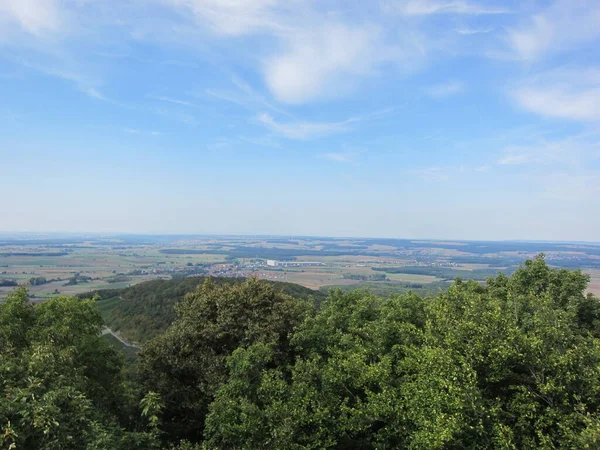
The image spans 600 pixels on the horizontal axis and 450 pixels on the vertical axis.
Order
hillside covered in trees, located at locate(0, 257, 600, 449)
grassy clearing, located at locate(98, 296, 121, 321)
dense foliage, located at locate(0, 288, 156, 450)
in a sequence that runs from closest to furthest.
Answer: dense foliage, located at locate(0, 288, 156, 450), hillside covered in trees, located at locate(0, 257, 600, 449), grassy clearing, located at locate(98, 296, 121, 321)

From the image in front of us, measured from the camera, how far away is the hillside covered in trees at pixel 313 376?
9.04 meters

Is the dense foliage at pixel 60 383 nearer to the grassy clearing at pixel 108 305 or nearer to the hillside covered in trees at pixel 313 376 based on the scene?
the hillside covered in trees at pixel 313 376

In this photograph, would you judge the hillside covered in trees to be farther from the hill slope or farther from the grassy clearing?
the grassy clearing

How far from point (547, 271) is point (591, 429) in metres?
16.1

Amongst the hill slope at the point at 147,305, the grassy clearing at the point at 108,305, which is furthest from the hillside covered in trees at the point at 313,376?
the grassy clearing at the point at 108,305

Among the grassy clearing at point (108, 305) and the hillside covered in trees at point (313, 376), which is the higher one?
the hillside covered in trees at point (313, 376)

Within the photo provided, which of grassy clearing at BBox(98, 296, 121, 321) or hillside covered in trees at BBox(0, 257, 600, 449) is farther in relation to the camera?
grassy clearing at BBox(98, 296, 121, 321)

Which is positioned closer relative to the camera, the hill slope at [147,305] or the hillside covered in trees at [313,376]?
the hillside covered in trees at [313,376]

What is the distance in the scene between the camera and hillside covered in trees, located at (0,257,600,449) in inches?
356

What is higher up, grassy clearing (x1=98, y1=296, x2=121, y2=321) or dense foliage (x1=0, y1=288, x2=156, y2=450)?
dense foliage (x1=0, y1=288, x2=156, y2=450)

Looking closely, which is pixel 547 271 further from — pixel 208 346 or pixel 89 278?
pixel 89 278

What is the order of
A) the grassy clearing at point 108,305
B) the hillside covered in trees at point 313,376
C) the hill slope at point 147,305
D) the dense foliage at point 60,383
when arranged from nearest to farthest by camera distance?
1. the dense foliage at point 60,383
2. the hillside covered in trees at point 313,376
3. the hill slope at point 147,305
4. the grassy clearing at point 108,305

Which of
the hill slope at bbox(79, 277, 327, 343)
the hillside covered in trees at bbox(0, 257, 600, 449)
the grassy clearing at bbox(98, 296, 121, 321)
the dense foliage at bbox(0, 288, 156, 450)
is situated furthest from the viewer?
the grassy clearing at bbox(98, 296, 121, 321)

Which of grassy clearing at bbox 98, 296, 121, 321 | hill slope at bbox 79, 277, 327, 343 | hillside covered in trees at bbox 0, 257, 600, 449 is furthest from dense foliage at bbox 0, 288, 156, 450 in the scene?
grassy clearing at bbox 98, 296, 121, 321
